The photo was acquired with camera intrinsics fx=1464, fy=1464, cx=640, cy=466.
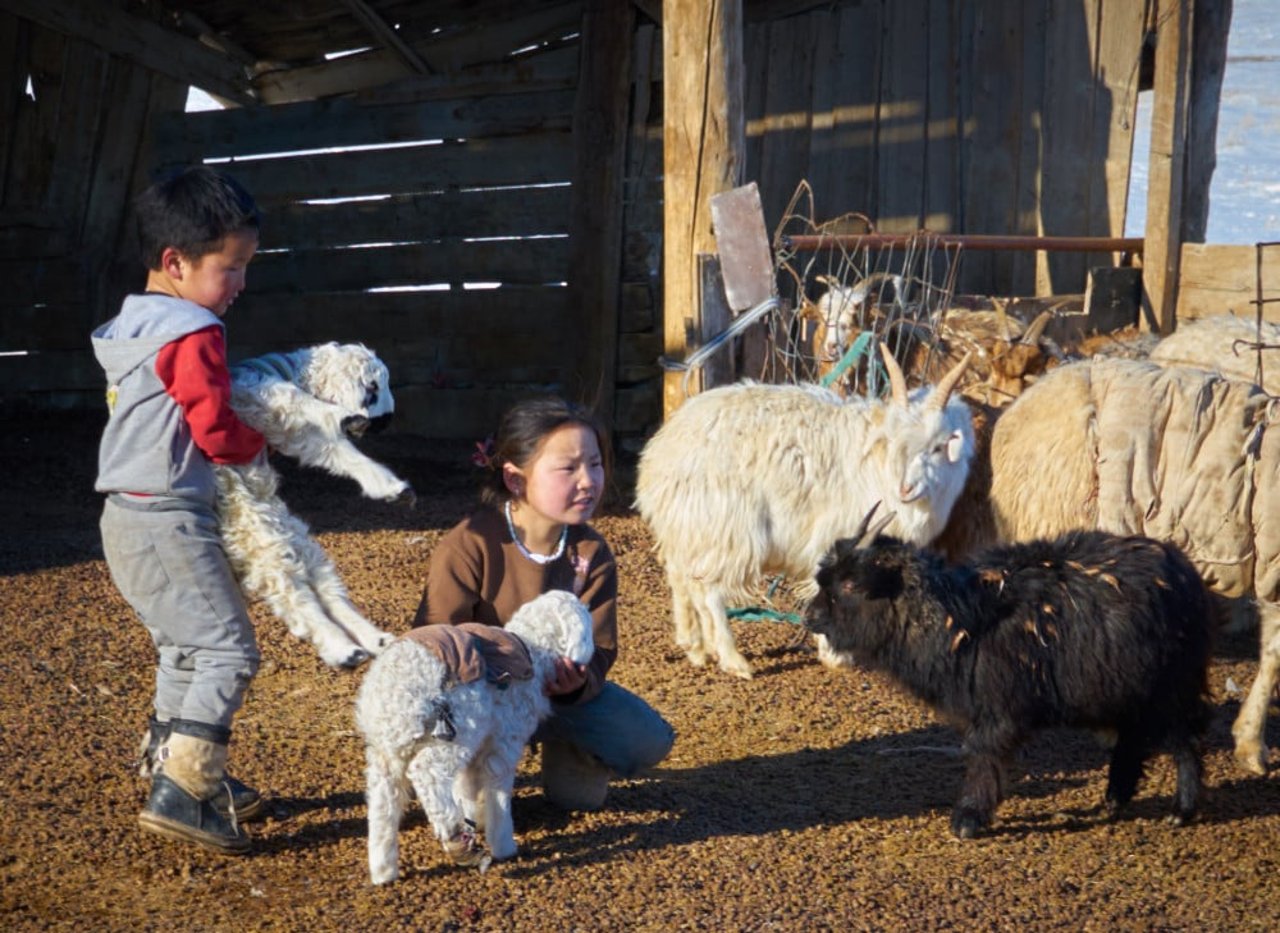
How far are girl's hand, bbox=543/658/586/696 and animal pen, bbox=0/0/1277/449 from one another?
401cm

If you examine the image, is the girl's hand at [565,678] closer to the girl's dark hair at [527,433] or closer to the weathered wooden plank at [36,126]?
the girl's dark hair at [527,433]

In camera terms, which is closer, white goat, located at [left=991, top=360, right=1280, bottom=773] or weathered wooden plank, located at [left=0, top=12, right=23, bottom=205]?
white goat, located at [left=991, top=360, right=1280, bottom=773]

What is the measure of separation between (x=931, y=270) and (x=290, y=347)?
183 inches

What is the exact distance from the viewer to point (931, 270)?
8.28m

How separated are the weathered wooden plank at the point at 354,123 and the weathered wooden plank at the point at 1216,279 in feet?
13.2

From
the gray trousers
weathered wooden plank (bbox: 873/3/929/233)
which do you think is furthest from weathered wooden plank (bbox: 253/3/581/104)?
the gray trousers

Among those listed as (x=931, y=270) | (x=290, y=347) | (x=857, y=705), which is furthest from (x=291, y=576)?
(x=290, y=347)

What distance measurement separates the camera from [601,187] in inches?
360

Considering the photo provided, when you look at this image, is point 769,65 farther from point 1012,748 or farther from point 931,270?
point 1012,748

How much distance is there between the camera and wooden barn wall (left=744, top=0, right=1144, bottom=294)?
8438mm

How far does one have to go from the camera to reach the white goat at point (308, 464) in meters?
3.72

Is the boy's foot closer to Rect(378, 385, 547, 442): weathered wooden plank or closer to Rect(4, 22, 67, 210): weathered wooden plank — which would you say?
Rect(378, 385, 547, 442): weathered wooden plank

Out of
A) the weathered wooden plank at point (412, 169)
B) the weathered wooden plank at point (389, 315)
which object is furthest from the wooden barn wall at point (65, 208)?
the weathered wooden plank at point (389, 315)

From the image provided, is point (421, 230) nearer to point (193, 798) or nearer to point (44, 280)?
point (44, 280)
